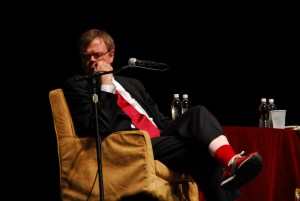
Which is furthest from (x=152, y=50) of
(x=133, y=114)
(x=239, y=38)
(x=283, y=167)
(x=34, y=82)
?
(x=283, y=167)

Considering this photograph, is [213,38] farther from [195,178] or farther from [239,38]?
[195,178]

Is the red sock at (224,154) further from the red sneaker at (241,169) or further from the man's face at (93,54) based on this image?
the man's face at (93,54)

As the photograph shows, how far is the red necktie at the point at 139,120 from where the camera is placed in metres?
2.50

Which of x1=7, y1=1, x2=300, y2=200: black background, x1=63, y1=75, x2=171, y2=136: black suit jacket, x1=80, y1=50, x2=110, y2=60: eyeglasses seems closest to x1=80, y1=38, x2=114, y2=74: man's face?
x1=80, y1=50, x2=110, y2=60: eyeglasses

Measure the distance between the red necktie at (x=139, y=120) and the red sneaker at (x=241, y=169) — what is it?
55 cm

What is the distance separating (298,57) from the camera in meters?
3.65

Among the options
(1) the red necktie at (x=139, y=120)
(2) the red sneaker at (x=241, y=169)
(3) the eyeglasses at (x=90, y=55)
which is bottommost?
(2) the red sneaker at (x=241, y=169)

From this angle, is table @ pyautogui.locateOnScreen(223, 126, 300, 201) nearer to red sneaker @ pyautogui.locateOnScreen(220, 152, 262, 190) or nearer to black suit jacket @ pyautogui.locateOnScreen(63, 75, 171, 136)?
red sneaker @ pyautogui.locateOnScreen(220, 152, 262, 190)

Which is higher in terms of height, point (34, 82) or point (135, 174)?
point (34, 82)

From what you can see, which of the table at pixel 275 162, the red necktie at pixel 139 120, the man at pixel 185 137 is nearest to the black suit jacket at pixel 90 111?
the man at pixel 185 137

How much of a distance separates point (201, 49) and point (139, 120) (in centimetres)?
145

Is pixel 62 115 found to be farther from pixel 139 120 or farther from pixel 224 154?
pixel 224 154

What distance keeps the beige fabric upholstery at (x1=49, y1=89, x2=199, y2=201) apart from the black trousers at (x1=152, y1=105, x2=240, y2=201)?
66mm

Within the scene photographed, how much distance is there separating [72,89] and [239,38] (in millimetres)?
1799
